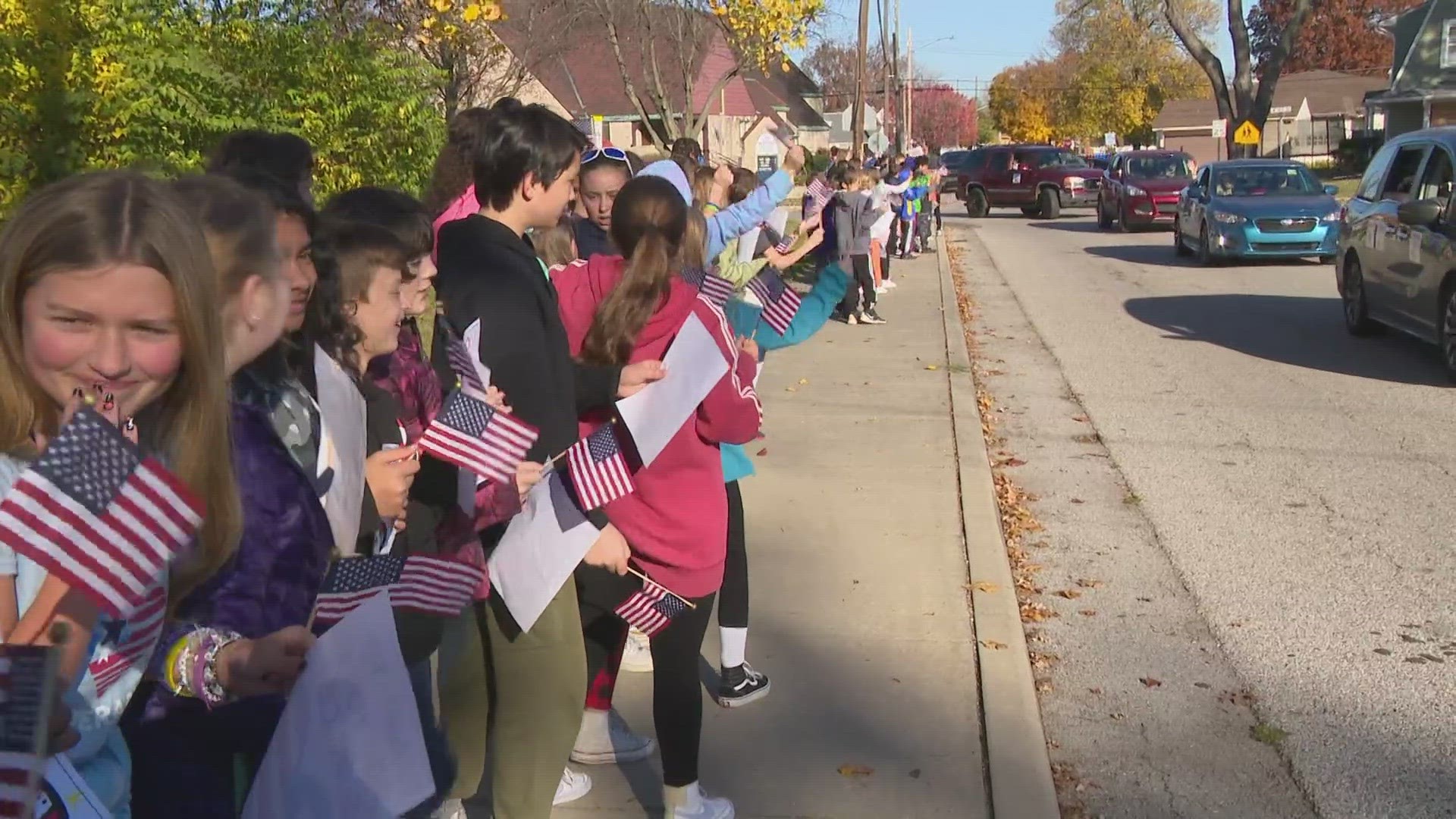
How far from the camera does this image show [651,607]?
3520 mm

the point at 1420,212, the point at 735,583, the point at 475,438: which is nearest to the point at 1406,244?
the point at 1420,212

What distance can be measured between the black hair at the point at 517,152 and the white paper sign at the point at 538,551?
2.38 feet

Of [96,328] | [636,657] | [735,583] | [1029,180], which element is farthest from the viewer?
[1029,180]

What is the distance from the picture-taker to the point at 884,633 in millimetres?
5184

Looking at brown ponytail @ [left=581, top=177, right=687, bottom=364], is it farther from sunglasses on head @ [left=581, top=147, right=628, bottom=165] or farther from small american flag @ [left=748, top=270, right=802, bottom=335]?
sunglasses on head @ [left=581, top=147, right=628, bottom=165]

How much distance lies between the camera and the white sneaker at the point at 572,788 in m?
3.89

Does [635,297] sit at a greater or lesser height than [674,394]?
greater

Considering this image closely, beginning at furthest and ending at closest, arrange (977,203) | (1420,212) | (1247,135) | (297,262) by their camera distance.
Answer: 1. (1247,135)
2. (977,203)
3. (1420,212)
4. (297,262)

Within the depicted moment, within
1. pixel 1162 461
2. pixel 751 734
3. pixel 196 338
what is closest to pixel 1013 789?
pixel 751 734

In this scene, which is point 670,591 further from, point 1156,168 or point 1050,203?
point 1050,203

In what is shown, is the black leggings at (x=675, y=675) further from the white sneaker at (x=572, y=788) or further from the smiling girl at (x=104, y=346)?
the smiling girl at (x=104, y=346)

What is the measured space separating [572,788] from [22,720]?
2.60 m

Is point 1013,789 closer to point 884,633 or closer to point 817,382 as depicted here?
point 884,633

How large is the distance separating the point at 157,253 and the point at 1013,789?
9.62ft
